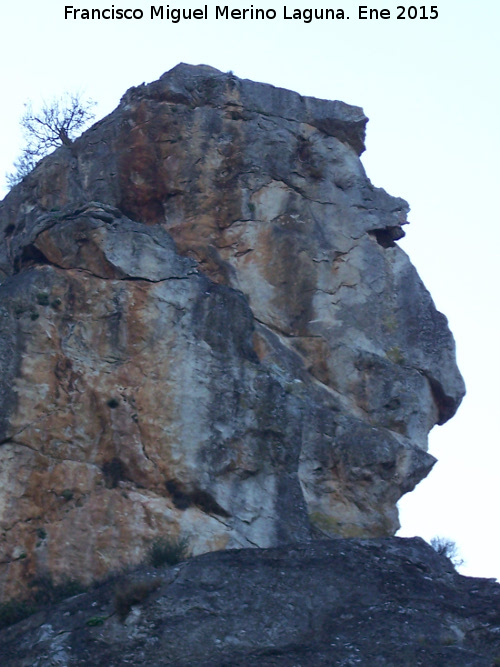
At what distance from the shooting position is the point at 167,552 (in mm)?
23438

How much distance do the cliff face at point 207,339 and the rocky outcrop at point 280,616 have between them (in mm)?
3207

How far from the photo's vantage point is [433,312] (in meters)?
31.4

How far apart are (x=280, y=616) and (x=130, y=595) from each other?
235 cm

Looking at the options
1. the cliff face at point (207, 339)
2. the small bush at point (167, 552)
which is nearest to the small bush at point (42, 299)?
the cliff face at point (207, 339)

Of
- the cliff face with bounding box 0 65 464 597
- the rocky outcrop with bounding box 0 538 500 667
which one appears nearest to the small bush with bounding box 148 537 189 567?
the cliff face with bounding box 0 65 464 597

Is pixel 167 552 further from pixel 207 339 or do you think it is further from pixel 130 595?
pixel 207 339

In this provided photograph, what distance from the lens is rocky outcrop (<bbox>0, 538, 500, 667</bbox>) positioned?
782 inches

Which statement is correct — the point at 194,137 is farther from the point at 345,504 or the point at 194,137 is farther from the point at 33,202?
the point at 345,504

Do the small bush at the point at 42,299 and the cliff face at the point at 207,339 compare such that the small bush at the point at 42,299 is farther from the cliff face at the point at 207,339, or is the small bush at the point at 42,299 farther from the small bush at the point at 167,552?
the small bush at the point at 167,552

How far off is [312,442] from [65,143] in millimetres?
12527

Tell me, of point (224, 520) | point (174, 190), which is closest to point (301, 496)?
point (224, 520)

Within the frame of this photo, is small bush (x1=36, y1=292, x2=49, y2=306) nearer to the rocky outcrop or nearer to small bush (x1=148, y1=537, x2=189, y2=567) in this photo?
small bush (x1=148, y1=537, x2=189, y2=567)

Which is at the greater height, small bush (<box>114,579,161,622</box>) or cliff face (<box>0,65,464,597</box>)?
cliff face (<box>0,65,464,597</box>)

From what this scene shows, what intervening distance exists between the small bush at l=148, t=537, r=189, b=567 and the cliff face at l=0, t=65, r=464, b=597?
0.63 meters
